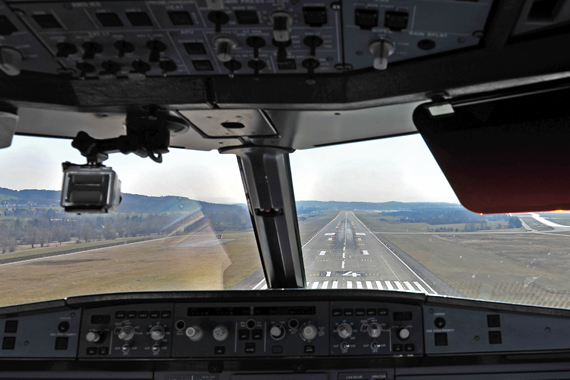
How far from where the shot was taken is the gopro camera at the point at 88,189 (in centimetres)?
156

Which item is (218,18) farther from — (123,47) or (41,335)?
(41,335)

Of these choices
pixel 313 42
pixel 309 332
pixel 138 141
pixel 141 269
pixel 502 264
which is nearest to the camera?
pixel 313 42

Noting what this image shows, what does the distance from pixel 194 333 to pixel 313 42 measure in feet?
6.19

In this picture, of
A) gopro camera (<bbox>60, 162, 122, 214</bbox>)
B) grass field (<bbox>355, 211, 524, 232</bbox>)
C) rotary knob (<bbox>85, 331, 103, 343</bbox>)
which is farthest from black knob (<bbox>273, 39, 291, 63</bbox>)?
rotary knob (<bbox>85, 331, 103, 343</bbox>)

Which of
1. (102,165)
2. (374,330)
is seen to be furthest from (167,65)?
(374,330)

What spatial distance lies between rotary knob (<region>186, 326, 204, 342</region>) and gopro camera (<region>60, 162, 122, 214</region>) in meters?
1.05

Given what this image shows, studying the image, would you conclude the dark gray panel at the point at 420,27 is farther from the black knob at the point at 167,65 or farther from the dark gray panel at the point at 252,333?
the dark gray panel at the point at 252,333

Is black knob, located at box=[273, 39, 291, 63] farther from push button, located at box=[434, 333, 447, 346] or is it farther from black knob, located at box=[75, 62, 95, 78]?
push button, located at box=[434, 333, 447, 346]

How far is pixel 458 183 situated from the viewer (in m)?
1.42

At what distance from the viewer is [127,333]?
2303 millimetres

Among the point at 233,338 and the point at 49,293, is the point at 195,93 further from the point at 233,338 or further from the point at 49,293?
the point at 49,293

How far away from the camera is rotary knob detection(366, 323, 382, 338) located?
227 cm

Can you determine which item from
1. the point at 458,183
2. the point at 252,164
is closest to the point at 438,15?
the point at 458,183

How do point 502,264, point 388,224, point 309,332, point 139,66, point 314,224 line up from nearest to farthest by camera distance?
1. point 139,66
2. point 309,332
3. point 502,264
4. point 388,224
5. point 314,224
